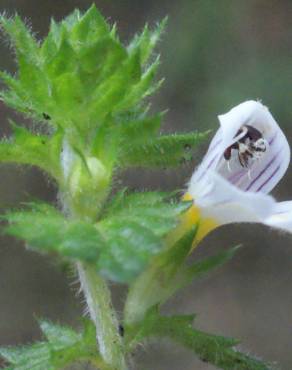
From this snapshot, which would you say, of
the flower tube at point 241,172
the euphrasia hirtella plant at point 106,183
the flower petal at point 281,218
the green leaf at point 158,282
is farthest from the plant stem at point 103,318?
the flower petal at point 281,218

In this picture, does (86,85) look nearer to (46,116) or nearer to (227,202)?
(46,116)

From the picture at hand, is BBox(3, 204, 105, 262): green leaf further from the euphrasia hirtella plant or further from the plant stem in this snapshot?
the plant stem

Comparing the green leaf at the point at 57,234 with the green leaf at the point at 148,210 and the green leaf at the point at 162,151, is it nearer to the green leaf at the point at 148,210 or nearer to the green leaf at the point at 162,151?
the green leaf at the point at 148,210

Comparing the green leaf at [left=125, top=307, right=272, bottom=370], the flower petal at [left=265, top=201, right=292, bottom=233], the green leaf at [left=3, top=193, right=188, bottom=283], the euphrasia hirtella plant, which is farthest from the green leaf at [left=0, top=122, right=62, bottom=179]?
the flower petal at [left=265, top=201, right=292, bottom=233]

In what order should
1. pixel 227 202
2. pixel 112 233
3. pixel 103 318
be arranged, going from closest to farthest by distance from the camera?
pixel 112 233 → pixel 103 318 → pixel 227 202

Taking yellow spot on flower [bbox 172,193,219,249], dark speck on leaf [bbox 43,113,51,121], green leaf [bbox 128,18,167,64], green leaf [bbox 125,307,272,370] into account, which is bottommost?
green leaf [bbox 125,307,272,370]

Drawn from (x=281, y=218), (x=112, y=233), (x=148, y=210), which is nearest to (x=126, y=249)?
(x=112, y=233)
